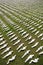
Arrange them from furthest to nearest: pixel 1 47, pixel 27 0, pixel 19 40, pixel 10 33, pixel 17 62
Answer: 1. pixel 27 0
2. pixel 10 33
3. pixel 19 40
4. pixel 1 47
5. pixel 17 62

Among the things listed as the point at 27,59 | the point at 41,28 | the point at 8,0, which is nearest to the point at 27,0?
the point at 8,0

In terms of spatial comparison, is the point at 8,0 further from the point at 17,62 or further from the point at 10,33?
the point at 17,62

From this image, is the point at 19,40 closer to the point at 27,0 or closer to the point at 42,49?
the point at 42,49

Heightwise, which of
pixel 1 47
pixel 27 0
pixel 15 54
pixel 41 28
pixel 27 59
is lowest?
pixel 27 59

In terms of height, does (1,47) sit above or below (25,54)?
above

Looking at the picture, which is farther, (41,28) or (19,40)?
(41,28)

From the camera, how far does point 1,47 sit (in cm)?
1352

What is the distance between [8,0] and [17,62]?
128 ft

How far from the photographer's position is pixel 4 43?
1434 cm

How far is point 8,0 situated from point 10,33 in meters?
33.1

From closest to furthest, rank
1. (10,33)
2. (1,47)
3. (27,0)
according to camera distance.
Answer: (1,47)
(10,33)
(27,0)

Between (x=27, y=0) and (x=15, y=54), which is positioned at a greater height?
(x=27, y=0)

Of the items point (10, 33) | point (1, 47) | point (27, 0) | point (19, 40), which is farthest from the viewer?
point (27, 0)

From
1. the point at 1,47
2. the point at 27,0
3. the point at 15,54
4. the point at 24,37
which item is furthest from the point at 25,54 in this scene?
the point at 27,0
